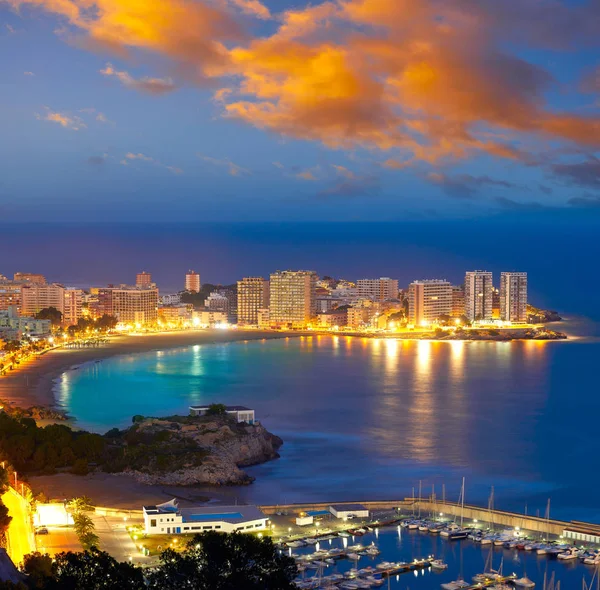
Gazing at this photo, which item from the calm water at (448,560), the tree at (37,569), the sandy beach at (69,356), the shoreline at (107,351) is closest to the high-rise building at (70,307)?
the shoreline at (107,351)

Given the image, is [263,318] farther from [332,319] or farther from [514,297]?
[514,297]

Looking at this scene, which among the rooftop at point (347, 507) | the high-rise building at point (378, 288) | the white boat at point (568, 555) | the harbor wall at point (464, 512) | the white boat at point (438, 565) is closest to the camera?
the white boat at point (438, 565)

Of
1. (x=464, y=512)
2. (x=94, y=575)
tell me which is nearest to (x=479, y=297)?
(x=464, y=512)

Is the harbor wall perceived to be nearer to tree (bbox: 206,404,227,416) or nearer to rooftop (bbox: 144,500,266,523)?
rooftop (bbox: 144,500,266,523)

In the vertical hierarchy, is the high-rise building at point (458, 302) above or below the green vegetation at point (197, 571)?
above

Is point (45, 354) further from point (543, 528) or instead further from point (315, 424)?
point (543, 528)

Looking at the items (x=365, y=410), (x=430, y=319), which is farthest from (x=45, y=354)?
(x=430, y=319)

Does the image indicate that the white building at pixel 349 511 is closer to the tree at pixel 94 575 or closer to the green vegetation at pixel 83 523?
the green vegetation at pixel 83 523
